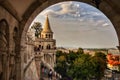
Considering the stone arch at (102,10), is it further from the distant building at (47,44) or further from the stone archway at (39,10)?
the distant building at (47,44)

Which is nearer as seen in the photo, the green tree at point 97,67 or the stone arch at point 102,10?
the stone arch at point 102,10

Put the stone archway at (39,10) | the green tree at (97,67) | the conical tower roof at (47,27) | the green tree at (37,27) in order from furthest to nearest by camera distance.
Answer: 1. the conical tower roof at (47,27)
2. the green tree at (37,27)
3. the green tree at (97,67)
4. the stone archway at (39,10)

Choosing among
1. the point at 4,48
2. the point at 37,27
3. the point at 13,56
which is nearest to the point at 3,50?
the point at 4,48

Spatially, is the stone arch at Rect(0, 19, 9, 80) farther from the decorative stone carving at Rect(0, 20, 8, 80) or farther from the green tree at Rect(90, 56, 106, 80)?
the green tree at Rect(90, 56, 106, 80)

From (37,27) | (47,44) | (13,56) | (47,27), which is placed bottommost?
(13,56)

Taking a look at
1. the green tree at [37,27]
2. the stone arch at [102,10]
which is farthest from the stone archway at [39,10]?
the green tree at [37,27]

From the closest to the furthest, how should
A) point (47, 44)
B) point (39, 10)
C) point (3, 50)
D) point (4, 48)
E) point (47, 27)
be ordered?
point (3, 50) < point (4, 48) < point (39, 10) < point (47, 44) < point (47, 27)

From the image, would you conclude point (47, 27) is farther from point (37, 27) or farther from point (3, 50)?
point (3, 50)

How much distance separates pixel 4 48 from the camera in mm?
8320

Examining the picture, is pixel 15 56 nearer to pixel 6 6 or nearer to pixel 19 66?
pixel 19 66

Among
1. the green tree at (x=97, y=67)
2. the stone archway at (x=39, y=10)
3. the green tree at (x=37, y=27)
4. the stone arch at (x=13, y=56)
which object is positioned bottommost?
the green tree at (x=97, y=67)

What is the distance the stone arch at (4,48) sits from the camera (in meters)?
8.20

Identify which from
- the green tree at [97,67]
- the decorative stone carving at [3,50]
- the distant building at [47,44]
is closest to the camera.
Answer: the decorative stone carving at [3,50]

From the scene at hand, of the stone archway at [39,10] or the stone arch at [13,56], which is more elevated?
the stone archway at [39,10]
